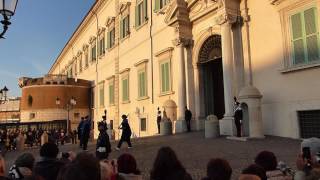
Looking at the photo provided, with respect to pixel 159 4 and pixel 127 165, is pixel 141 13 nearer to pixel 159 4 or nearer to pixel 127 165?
pixel 159 4

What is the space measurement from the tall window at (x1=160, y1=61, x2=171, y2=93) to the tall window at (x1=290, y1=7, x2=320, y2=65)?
334 inches

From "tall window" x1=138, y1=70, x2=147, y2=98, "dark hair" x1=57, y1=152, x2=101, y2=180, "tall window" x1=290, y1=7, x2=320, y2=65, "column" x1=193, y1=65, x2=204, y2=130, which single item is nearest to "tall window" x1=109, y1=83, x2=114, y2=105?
"tall window" x1=138, y1=70, x2=147, y2=98

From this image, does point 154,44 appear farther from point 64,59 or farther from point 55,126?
point 64,59

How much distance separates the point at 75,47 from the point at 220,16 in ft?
114

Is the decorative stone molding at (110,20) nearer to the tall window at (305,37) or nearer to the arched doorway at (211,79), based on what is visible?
the arched doorway at (211,79)

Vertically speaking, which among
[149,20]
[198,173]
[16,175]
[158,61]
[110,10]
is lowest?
[198,173]

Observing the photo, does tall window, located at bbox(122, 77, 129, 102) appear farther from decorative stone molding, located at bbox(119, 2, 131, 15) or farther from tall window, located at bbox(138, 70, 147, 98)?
decorative stone molding, located at bbox(119, 2, 131, 15)

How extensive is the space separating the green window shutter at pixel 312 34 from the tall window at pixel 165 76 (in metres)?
8.97

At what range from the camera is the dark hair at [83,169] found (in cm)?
280

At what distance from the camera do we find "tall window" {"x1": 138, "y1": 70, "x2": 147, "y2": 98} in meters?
22.5

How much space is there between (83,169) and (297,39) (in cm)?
1069

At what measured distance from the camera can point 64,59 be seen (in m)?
55.5

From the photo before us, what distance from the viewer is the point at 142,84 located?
22.9 m

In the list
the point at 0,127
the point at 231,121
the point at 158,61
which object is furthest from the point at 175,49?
the point at 0,127
